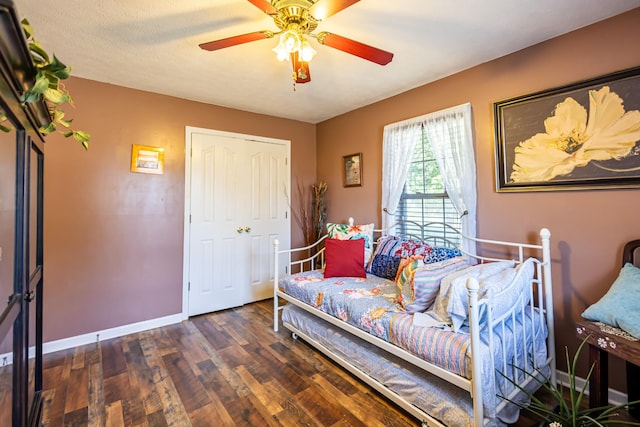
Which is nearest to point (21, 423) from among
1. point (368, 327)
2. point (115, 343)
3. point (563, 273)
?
point (368, 327)

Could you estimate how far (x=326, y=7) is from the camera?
1407mm

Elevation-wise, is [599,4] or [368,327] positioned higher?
[599,4]

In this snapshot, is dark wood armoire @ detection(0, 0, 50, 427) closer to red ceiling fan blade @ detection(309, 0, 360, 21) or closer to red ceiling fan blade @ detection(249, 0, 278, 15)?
red ceiling fan blade @ detection(249, 0, 278, 15)

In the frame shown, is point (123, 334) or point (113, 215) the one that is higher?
point (113, 215)

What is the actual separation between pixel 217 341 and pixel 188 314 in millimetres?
734

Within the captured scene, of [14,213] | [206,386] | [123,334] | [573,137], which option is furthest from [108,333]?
[573,137]

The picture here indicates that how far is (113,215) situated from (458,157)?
3.20 meters

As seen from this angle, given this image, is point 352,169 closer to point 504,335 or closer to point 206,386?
point 504,335

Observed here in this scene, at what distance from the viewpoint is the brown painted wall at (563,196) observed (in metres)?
1.77

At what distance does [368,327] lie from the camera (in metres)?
1.91

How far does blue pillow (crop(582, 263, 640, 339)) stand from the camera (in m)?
1.39

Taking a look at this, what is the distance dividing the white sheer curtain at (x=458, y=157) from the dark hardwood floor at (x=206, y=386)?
1438mm

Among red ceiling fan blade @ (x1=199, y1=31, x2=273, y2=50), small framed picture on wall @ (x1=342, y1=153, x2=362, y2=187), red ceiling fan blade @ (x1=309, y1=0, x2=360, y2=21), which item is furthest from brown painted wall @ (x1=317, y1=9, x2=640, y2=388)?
red ceiling fan blade @ (x1=199, y1=31, x2=273, y2=50)

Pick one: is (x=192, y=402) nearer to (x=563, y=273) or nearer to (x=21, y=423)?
(x=21, y=423)
